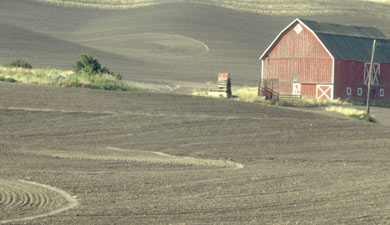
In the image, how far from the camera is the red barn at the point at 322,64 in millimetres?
55594

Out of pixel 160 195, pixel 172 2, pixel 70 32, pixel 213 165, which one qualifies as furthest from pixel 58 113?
pixel 172 2

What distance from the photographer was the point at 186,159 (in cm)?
2508

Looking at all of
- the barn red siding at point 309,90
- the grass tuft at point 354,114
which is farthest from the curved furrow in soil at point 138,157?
the barn red siding at point 309,90

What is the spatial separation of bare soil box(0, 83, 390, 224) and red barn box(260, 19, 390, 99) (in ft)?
60.3

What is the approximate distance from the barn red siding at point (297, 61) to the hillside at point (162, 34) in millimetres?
10461

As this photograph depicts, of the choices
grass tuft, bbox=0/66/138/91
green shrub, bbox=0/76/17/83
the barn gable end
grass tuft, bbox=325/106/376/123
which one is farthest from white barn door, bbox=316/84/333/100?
green shrub, bbox=0/76/17/83

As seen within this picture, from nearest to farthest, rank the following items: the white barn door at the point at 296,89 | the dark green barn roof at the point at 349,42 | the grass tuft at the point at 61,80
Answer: the grass tuft at the point at 61,80 < the dark green barn roof at the point at 349,42 < the white barn door at the point at 296,89

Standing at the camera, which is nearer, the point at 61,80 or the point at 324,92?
the point at 61,80

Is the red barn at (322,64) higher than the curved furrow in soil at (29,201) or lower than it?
higher

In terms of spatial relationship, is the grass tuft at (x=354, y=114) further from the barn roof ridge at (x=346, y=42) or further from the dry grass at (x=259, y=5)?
the dry grass at (x=259, y=5)

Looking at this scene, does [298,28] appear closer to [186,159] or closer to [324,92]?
[324,92]

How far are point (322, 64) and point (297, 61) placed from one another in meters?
2.36

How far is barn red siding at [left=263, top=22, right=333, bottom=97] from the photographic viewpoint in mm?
55844

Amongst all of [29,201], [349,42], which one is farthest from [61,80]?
[349,42]
